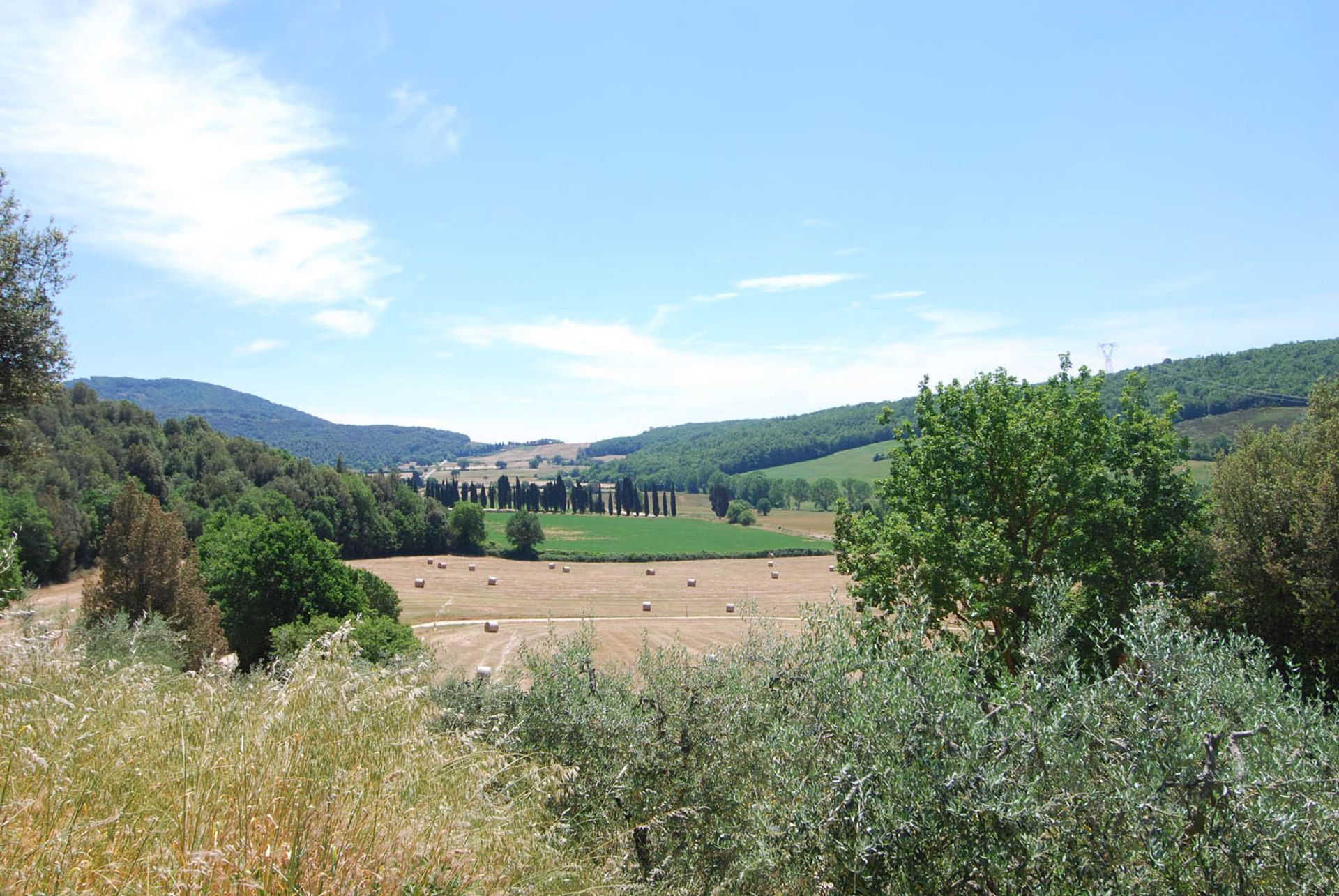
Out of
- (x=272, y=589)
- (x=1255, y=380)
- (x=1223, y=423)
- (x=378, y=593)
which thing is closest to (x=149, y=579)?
(x=272, y=589)

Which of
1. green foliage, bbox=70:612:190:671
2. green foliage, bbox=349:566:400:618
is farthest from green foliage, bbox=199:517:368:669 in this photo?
green foliage, bbox=70:612:190:671

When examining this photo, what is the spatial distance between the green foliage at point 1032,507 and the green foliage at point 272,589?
32148mm

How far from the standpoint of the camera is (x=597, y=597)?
69875 millimetres

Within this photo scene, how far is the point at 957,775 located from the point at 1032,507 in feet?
60.2

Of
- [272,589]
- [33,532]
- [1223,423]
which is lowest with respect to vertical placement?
[272,589]

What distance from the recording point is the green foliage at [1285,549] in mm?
16484

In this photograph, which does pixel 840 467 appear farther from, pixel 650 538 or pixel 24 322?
pixel 24 322

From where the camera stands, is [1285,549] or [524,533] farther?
[524,533]

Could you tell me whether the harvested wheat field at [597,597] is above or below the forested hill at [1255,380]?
below

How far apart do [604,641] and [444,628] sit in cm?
1298

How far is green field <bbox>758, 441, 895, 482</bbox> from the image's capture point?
15862 cm

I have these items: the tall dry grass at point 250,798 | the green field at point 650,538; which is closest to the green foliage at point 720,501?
the green field at point 650,538

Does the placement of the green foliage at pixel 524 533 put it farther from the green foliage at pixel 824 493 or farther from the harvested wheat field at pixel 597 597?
the green foliage at pixel 824 493

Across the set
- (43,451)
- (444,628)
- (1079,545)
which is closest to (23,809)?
(43,451)
